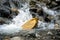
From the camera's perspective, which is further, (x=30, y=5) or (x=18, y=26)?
(x=30, y=5)

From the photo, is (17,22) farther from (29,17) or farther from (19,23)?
(29,17)

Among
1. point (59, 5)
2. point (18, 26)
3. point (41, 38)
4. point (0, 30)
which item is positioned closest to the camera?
point (41, 38)

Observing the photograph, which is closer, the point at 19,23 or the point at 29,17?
the point at 19,23

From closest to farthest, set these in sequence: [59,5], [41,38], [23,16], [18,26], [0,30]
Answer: [41,38]
[0,30]
[18,26]
[23,16]
[59,5]

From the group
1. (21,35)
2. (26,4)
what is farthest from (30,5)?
(21,35)

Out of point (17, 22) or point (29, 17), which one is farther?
point (29, 17)

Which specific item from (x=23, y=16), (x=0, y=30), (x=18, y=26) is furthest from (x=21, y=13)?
(x=0, y=30)

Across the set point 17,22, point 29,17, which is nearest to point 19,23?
point 17,22

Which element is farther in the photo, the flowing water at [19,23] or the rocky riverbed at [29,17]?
the flowing water at [19,23]

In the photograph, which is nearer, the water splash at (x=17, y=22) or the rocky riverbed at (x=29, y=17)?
the rocky riverbed at (x=29, y=17)

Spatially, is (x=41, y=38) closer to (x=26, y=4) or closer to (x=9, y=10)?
(x=9, y=10)

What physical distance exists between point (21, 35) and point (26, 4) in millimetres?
3392

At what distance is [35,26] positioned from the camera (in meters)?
6.27

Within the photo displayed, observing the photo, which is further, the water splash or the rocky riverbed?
the water splash
